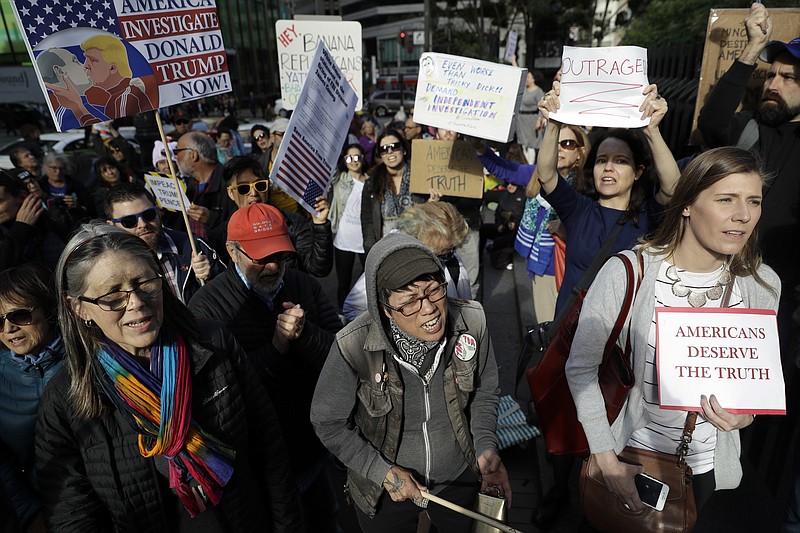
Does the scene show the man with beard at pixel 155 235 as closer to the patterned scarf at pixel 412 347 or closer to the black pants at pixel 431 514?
the patterned scarf at pixel 412 347

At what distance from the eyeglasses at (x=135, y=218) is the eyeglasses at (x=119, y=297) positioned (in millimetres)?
1489

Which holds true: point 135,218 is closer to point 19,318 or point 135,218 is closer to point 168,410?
point 19,318

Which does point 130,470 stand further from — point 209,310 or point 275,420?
point 209,310

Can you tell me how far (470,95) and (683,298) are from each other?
229 cm

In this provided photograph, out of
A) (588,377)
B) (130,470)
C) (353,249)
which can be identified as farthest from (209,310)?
(353,249)

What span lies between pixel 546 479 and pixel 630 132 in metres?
2.11

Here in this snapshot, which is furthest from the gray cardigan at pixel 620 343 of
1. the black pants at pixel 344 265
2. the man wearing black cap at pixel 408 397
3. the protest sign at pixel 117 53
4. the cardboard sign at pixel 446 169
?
the black pants at pixel 344 265

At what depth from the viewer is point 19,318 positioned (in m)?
1.97

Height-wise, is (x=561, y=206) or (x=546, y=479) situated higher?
(x=561, y=206)

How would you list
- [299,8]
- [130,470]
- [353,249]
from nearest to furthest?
[130,470] < [353,249] < [299,8]

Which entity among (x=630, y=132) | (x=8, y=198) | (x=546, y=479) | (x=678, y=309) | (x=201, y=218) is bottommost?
(x=546, y=479)

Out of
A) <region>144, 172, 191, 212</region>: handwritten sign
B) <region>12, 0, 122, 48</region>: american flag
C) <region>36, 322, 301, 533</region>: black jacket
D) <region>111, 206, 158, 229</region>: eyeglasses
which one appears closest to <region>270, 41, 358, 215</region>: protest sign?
<region>111, 206, 158, 229</region>: eyeglasses

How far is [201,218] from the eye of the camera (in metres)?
3.82

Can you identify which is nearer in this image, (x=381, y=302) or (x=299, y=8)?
(x=381, y=302)
